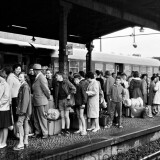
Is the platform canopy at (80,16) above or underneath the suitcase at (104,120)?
above

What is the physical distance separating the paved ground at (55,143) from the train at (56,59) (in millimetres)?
2928

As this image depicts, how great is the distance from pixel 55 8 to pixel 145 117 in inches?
209

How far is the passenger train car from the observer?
50.1 feet

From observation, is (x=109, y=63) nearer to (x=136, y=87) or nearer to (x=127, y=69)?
(x=127, y=69)

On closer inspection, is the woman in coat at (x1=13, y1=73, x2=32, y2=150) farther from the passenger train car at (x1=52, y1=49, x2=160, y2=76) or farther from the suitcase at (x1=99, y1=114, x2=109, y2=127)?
the passenger train car at (x1=52, y1=49, x2=160, y2=76)

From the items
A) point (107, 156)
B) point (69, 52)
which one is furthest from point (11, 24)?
point (107, 156)

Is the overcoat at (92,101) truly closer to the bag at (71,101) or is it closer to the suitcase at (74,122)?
the suitcase at (74,122)

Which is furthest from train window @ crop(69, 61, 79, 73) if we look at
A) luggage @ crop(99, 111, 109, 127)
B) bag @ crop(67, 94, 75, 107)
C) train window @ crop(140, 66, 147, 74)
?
train window @ crop(140, 66, 147, 74)

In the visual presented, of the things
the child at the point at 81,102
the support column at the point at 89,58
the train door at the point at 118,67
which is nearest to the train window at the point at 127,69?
the train door at the point at 118,67

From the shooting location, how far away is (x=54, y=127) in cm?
739

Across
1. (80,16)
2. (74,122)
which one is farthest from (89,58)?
(74,122)

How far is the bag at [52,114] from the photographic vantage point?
24.1 feet

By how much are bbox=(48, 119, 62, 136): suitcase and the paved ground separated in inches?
7.7

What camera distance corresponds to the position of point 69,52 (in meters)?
9.20
